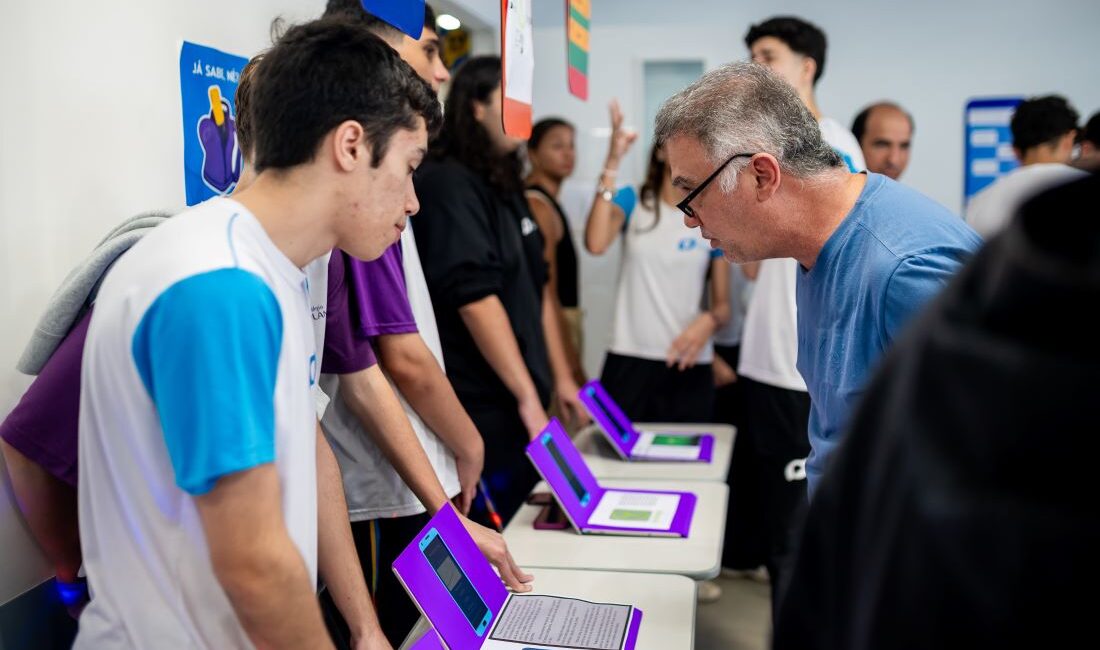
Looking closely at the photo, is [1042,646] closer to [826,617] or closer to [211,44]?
[826,617]

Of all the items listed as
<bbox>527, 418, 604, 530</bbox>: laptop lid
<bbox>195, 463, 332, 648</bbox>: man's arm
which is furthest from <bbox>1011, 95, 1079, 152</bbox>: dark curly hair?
<bbox>195, 463, 332, 648</bbox>: man's arm

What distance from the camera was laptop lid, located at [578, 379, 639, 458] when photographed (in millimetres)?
2455

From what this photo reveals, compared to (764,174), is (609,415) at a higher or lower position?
lower

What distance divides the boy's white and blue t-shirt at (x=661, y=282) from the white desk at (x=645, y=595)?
1649 mm

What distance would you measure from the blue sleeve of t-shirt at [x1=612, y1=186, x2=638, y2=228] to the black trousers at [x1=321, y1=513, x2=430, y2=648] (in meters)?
1.91

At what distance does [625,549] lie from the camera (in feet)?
5.99

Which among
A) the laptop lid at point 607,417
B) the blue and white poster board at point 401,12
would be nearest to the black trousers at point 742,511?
the laptop lid at point 607,417

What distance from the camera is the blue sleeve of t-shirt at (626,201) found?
3439 mm

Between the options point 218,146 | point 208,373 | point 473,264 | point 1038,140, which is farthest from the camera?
point 1038,140

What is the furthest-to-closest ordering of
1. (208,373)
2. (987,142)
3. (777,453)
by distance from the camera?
(987,142), (777,453), (208,373)

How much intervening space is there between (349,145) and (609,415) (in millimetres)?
1674

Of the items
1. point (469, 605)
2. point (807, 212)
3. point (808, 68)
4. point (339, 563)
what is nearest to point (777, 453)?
point (808, 68)

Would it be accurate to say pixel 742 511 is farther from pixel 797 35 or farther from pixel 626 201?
pixel 797 35

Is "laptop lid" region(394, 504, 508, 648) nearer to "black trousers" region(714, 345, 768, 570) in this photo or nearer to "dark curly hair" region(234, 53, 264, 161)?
"dark curly hair" region(234, 53, 264, 161)
